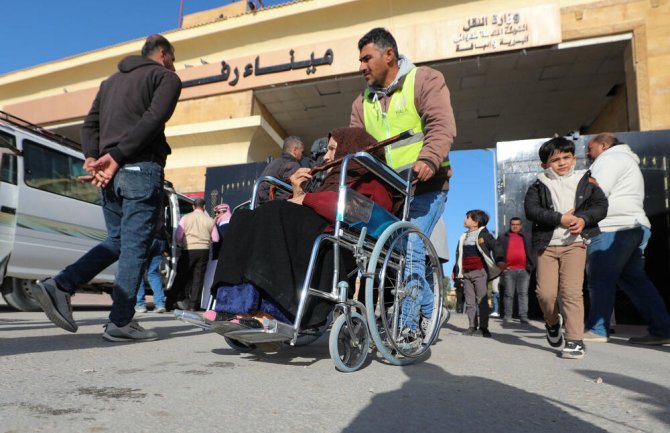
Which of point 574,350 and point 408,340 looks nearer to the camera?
point 408,340

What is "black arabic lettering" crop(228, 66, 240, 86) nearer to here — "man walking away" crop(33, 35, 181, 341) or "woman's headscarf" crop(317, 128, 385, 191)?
"man walking away" crop(33, 35, 181, 341)

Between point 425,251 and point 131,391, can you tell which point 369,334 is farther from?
point 131,391

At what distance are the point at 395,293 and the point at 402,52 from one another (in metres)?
10.6

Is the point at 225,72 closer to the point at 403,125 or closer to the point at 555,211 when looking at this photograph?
the point at 403,125

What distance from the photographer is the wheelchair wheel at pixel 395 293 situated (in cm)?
221

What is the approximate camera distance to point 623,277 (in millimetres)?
4266

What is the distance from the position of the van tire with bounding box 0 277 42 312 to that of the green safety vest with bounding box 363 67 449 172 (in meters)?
4.95

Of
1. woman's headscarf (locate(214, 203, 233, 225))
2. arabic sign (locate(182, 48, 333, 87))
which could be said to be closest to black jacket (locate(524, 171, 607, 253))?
woman's headscarf (locate(214, 203, 233, 225))

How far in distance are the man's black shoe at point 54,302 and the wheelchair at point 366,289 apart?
3.09 feet

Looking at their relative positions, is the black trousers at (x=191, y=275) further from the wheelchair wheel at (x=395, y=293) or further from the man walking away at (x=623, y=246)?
the man walking away at (x=623, y=246)

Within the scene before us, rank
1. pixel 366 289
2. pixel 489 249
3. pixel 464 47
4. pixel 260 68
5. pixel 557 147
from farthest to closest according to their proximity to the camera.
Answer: pixel 260 68
pixel 464 47
pixel 489 249
pixel 557 147
pixel 366 289

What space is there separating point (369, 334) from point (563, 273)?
5.37 ft

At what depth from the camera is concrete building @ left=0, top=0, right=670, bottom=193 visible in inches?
403

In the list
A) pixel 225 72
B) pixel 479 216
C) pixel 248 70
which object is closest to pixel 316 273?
pixel 479 216
